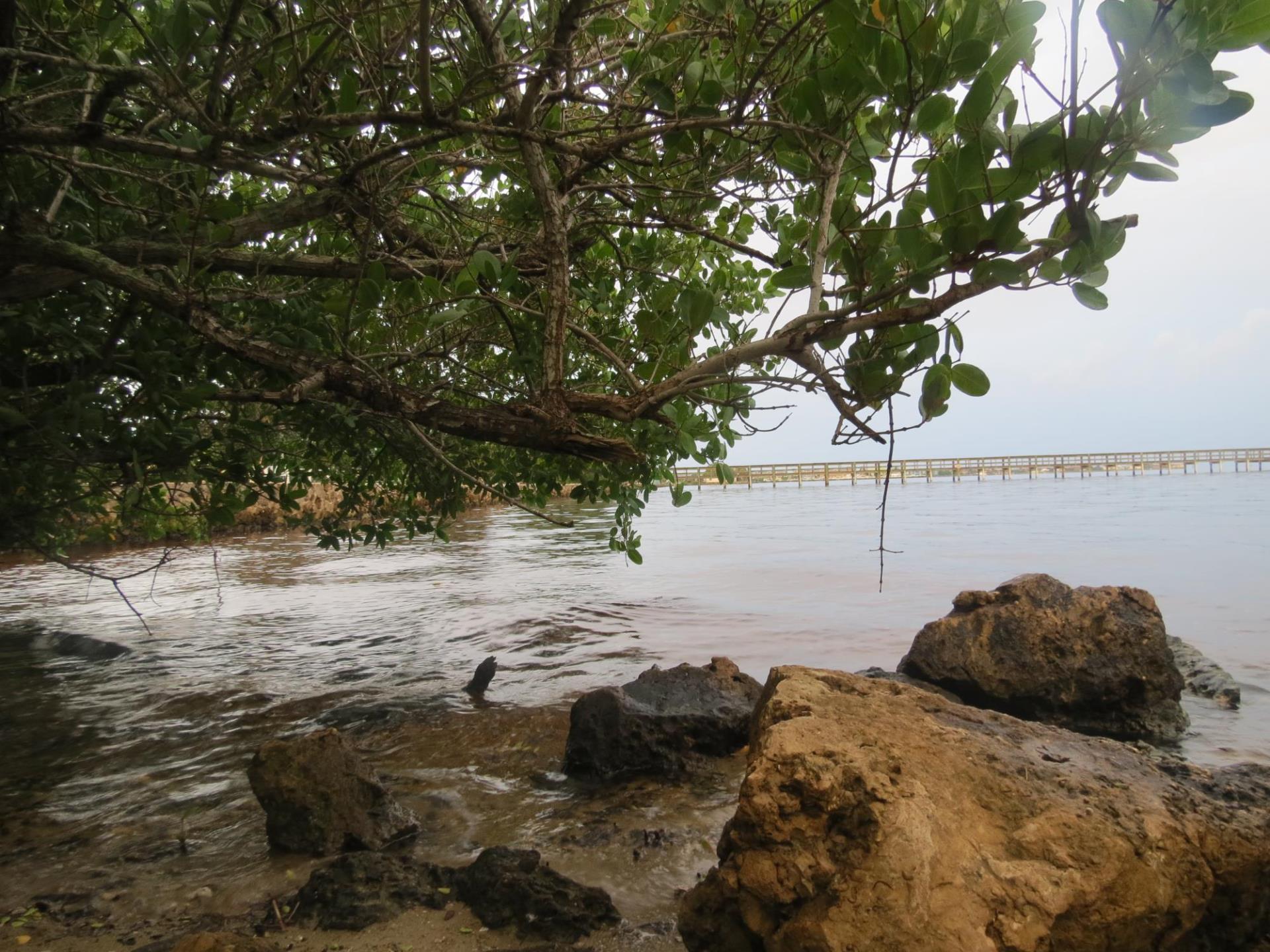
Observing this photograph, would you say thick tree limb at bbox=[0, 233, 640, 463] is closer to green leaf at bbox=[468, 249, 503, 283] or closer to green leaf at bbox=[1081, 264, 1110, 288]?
green leaf at bbox=[468, 249, 503, 283]

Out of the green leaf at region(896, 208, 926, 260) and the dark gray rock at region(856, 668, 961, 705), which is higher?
the green leaf at region(896, 208, 926, 260)

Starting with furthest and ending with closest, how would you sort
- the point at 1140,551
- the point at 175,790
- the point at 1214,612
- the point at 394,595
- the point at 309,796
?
the point at 1140,551
the point at 394,595
the point at 1214,612
the point at 175,790
the point at 309,796

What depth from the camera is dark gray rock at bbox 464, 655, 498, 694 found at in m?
6.14

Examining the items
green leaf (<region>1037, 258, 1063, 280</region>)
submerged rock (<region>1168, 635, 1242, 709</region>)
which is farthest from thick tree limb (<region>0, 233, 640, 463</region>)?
submerged rock (<region>1168, 635, 1242, 709</region>)

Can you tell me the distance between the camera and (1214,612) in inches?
376

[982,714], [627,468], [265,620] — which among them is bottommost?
[265,620]

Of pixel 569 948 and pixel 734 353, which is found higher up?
pixel 734 353

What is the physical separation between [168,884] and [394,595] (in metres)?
8.73

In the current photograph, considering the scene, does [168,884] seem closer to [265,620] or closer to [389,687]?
[389,687]

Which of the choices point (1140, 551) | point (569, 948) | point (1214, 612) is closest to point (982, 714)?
point (569, 948)

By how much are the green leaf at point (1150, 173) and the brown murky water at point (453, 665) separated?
104 inches

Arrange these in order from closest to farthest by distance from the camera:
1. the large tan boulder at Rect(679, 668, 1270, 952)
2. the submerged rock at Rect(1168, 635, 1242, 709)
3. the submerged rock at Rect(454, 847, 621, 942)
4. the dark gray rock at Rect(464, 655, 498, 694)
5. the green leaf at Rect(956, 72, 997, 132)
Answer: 1. the green leaf at Rect(956, 72, 997, 132)
2. the large tan boulder at Rect(679, 668, 1270, 952)
3. the submerged rock at Rect(454, 847, 621, 942)
4. the submerged rock at Rect(1168, 635, 1242, 709)
5. the dark gray rock at Rect(464, 655, 498, 694)

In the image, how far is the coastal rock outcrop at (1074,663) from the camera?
5113 millimetres

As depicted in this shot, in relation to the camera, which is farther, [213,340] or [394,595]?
[394,595]
